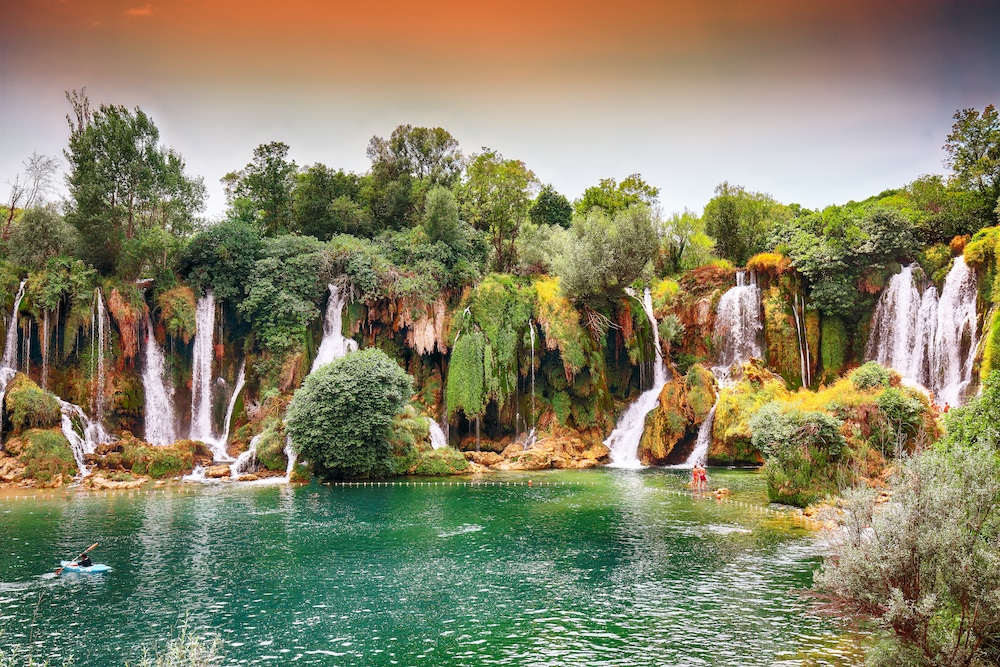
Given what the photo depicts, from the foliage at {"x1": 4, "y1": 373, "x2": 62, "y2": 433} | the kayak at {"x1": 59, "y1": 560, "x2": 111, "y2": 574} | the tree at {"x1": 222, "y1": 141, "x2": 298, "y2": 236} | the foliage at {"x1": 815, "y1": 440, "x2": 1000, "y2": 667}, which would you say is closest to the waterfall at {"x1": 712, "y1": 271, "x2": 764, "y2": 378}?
the tree at {"x1": 222, "y1": 141, "x2": 298, "y2": 236}

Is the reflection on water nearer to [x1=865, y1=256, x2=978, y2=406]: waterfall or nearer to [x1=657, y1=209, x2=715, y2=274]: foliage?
[x1=865, y1=256, x2=978, y2=406]: waterfall

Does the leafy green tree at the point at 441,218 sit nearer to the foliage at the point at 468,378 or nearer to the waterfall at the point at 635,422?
the foliage at the point at 468,378

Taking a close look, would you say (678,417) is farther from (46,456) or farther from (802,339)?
(46,456)

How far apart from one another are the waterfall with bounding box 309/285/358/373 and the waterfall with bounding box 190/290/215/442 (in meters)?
6.75

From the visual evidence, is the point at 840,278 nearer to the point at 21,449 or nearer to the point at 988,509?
the point at 988,509

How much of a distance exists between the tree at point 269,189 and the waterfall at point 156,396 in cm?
1486

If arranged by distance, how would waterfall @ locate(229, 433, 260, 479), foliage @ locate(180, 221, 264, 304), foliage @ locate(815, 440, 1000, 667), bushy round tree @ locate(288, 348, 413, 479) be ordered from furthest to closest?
foliage @ locate(180, 221, 264, 304), waterfall @ locate(229, 433, 260, 479), bushy round tree @ locate(288, 348, 413, 479), foliage @ locate(815, 440, 1000, 667)

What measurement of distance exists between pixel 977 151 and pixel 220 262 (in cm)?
4840

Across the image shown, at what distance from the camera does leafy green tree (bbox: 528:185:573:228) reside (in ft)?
221

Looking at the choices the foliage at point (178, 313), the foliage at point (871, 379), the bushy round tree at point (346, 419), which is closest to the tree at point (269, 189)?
the foliage at point (178, 313)

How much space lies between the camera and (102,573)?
2088 cm

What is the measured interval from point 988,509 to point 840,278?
36.1 m

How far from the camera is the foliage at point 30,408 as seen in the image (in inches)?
1480

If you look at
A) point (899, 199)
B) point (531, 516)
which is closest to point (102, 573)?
point (531, 516)
